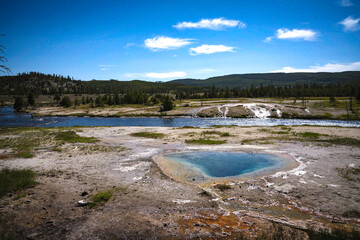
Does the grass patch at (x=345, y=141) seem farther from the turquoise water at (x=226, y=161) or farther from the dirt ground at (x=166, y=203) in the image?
the turquoise water at (x=226, y=161)

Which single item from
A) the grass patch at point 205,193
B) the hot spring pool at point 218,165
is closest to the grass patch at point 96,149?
the hot spring pool at point 218,165

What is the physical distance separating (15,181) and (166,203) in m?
12.0

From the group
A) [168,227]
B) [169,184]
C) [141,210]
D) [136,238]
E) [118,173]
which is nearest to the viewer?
Answer: [136,238]

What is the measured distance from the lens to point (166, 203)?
44.3 ft

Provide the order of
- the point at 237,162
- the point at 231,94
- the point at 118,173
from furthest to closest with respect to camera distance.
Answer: the point at 231,94 → the point at 237,162 → the point at 118,173

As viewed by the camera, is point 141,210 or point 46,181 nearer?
point 141,210

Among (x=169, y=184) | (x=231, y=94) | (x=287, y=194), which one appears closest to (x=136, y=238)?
(x=169, y=184)

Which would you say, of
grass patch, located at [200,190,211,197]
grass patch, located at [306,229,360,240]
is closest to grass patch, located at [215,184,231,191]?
grass patch, located at [200,190,211,197]

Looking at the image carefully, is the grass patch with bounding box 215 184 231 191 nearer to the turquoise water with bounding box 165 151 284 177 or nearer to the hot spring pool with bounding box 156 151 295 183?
the hot spring pool with bounding box 156 151 295 183

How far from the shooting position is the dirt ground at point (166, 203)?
1070cm

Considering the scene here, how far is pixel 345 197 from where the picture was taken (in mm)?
13945

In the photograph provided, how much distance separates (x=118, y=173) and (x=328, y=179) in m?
18.3

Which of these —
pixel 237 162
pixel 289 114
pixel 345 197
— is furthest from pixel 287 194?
pixel 289 114

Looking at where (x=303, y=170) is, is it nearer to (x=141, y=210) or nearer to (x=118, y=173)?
(x=141, y=210)
